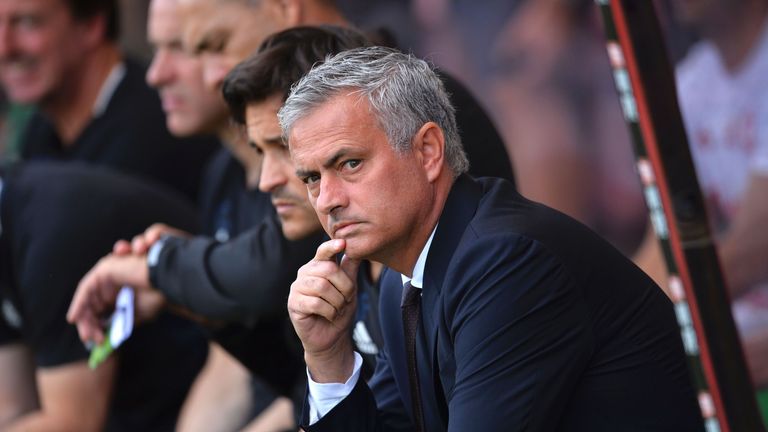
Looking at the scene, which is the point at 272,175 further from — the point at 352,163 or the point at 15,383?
the point at 15,383

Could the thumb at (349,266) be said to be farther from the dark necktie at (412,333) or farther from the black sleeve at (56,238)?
the black sleeve at (56,238)

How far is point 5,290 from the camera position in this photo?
402 centimetres

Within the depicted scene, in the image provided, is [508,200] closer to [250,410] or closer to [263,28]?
[263,28]

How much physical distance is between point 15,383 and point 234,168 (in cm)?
95

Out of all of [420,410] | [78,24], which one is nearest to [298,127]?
[420,410]

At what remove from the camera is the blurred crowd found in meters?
3.33

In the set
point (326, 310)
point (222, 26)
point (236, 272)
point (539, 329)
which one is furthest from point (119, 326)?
point (539, 329)

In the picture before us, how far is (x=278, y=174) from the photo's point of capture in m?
3.07

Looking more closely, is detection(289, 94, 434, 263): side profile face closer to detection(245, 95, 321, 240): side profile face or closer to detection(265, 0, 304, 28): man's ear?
detection(245, 95, 321, 240): side profile face

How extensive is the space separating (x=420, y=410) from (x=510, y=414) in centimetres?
35

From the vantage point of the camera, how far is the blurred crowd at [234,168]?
10.9 feet

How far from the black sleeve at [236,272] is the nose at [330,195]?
0.79 metres

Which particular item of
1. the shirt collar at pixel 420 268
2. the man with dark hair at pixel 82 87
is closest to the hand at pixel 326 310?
the shirt collar at pixel 420 268

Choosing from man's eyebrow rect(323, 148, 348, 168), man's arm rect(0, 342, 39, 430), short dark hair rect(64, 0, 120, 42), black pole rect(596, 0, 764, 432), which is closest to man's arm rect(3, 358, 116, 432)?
man's arm rect(0, 342, 39, 430)
